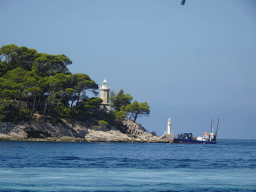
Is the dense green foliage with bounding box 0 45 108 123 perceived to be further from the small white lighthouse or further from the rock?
the small white lighthouse

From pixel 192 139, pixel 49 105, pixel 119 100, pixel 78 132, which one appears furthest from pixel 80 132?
pixel 192 139

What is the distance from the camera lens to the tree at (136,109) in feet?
314

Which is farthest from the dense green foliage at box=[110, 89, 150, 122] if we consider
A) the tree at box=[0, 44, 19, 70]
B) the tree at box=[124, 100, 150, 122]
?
the tree at box=[0, 44, 19, 70]

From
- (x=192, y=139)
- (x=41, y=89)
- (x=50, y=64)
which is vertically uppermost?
(x=50, y=64)

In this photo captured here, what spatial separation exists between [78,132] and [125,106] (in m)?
26.3

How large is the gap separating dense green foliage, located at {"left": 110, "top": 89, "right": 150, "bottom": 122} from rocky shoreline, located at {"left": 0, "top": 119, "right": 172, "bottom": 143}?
287cm

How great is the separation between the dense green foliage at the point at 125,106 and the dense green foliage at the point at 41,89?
6109 millimetres

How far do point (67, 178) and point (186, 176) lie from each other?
7.14 meters

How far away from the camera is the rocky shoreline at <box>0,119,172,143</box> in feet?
209

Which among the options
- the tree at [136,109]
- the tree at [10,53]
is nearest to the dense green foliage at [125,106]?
the tree at [136,109]

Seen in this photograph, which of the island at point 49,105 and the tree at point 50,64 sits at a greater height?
the tree at point 50,64

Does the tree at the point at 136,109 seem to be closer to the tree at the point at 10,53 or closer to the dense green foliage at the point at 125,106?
the dense green foliage at the point at 125,106

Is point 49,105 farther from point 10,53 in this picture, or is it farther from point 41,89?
point 10,53

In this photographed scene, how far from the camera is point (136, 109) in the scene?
96.9 meters
